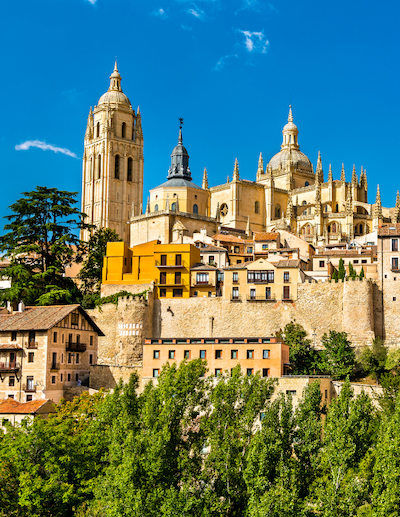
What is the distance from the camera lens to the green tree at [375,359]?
5525 cm

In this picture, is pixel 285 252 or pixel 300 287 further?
pixel 285 252

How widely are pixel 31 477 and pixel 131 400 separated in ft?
18.2

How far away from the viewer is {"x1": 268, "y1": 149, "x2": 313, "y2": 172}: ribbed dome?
109m

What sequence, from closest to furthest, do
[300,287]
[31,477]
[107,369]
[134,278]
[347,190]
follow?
[31,477]
[107,369]
[300,287]
[134,278]
[347,190]

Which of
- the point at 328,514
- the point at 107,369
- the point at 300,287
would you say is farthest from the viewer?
the point at 300,287

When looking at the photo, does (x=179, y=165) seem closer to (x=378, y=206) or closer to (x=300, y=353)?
(x=378, y=206)

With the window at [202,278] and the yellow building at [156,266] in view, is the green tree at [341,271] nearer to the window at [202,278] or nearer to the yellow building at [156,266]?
the window at [202,278]

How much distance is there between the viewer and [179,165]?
9625 cm

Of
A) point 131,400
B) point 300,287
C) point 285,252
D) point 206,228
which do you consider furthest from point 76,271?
point 131,400

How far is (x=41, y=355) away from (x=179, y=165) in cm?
4949

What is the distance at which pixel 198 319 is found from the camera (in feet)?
208

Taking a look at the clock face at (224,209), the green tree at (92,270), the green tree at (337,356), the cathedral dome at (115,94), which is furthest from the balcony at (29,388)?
the cathedral dome at (115,94)

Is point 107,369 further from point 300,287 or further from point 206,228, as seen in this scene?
point 206,228

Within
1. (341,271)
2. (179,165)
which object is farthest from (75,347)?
(179,165)
